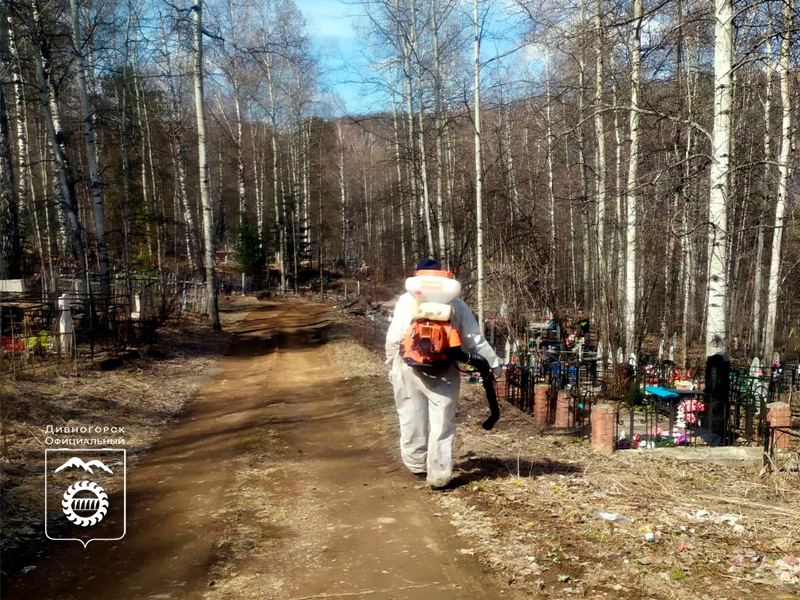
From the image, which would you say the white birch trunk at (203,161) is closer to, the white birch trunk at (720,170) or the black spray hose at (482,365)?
the white birch trunk at (720,170)

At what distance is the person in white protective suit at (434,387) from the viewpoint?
17.6 feet

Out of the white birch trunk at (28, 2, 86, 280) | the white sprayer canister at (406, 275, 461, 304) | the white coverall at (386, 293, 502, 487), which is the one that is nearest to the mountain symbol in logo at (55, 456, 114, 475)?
the white coverall at (386, 293, 502, 487)

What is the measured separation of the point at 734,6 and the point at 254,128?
131 feet

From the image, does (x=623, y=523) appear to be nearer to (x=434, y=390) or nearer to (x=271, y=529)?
(x=434, y=390)

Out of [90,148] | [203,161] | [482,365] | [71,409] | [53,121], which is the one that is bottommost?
[71,409]

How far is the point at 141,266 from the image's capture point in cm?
3631

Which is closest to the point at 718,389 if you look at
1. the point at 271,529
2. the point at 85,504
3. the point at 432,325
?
the point at 432,325

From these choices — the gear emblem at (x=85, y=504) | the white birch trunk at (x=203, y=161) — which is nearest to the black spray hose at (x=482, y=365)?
the gear emblem at (x=85, y=504)

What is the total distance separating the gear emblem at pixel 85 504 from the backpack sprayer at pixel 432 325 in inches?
117

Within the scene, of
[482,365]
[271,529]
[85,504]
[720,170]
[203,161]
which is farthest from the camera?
[203,161]

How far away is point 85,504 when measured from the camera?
5.91 metres

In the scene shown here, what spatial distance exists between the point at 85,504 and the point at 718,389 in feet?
24.5

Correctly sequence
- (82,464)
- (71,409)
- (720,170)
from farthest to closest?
(71,409) < (720,170) < (82,464)

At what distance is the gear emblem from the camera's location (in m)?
5.49
